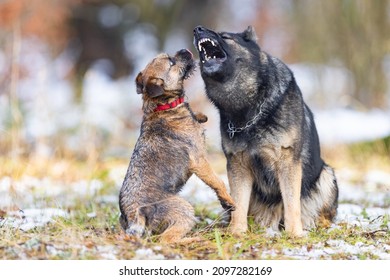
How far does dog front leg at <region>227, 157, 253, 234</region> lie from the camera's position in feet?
20.1

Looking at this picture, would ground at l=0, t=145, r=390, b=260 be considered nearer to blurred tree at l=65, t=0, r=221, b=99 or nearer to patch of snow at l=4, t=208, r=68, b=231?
patch of snow at l=4, t=208, r=68, b=231

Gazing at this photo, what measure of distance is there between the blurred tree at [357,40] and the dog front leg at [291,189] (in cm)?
766

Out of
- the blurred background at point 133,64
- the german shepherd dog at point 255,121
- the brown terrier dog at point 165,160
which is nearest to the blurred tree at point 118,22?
the blurred background at point 133,64

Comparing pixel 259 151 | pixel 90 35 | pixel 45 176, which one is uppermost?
pixel 90 35

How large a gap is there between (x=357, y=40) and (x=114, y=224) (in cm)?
934

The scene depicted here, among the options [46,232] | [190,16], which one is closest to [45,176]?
[46,232]

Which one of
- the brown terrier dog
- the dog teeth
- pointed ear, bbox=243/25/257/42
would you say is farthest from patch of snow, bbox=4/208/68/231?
pointed ear, bbox=243/25/257/42

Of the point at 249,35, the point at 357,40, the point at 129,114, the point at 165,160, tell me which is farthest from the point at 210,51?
the point at 129,114

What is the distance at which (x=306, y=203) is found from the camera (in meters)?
6.45

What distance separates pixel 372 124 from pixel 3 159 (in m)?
7.02

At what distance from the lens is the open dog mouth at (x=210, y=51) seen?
5800 mm

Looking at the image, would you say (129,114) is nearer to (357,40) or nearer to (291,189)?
(357,40)

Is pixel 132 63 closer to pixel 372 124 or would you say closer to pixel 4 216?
pixel 372 124
